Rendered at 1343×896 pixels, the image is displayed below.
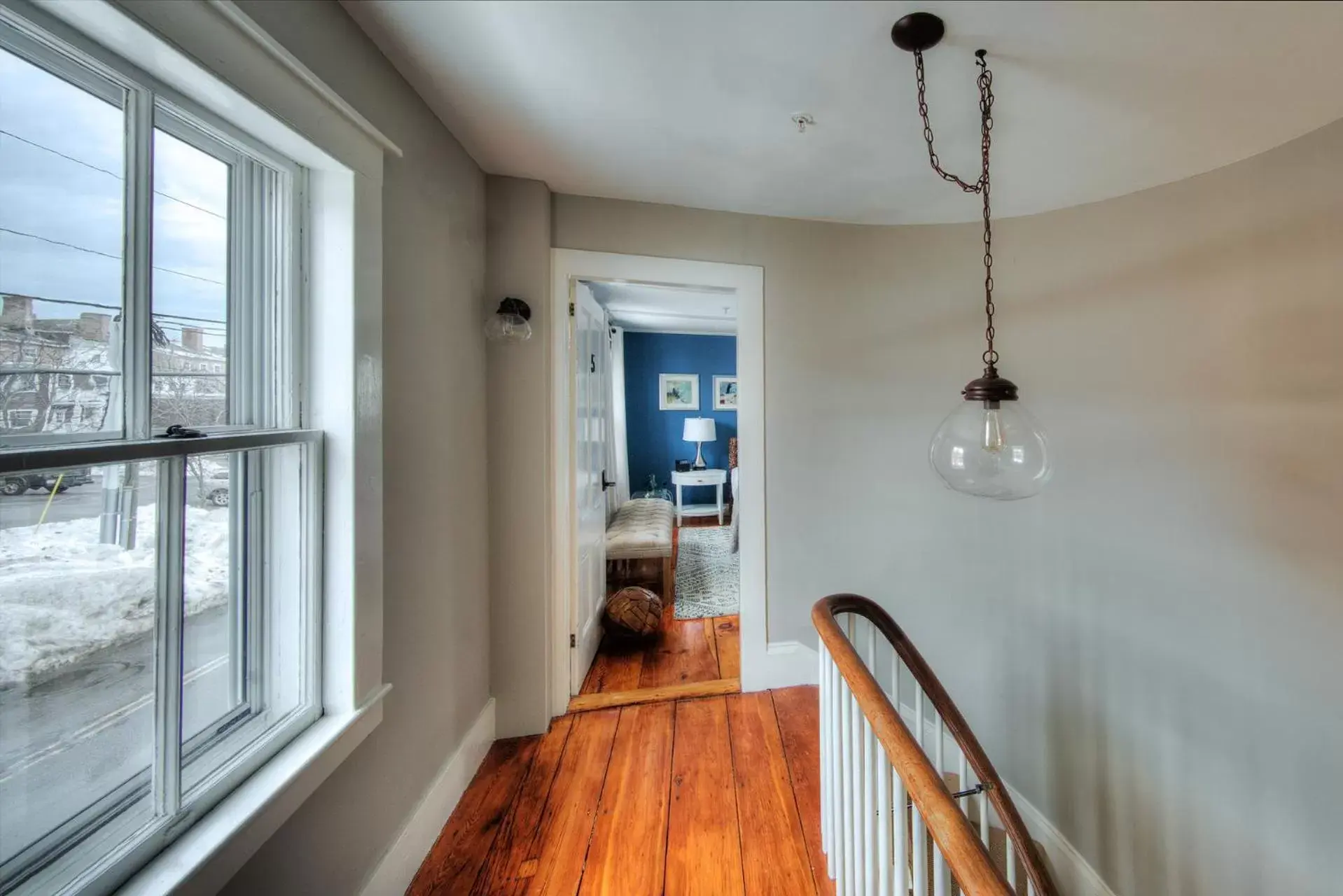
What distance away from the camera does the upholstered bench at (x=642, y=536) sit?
2.94 metres

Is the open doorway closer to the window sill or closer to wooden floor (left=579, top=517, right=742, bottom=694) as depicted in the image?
wooden floor (left=579, top=517, right=742, bottom=694)

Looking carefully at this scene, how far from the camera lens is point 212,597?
2.87ft

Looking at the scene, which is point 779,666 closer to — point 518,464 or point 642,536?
point 642,536

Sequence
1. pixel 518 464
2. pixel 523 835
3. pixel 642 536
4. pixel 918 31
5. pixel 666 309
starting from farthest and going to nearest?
pixel 666 309
pixel 642 536
pixel 518 464
pixel 523 835
pixel 918 31

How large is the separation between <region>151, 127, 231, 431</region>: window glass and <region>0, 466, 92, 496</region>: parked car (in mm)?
120

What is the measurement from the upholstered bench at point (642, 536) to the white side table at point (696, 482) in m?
1.58

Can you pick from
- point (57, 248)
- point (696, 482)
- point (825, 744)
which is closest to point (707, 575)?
point (696, 482)

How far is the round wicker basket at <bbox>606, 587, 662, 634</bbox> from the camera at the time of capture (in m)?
2.54

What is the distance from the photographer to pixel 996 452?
1.02m

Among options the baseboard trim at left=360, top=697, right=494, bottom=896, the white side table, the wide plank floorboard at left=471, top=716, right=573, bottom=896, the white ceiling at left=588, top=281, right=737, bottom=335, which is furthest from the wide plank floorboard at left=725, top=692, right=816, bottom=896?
the white side table

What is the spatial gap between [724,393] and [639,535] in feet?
10.4

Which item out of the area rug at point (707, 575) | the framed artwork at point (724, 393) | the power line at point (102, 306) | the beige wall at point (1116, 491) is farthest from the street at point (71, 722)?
the framed artwork at point (724, 393)

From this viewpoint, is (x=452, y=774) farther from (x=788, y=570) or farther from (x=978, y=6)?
(x=978, y=6)

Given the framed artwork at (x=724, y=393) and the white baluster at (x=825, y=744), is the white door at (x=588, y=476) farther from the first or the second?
the framed artwork at (x=724, y=393)
